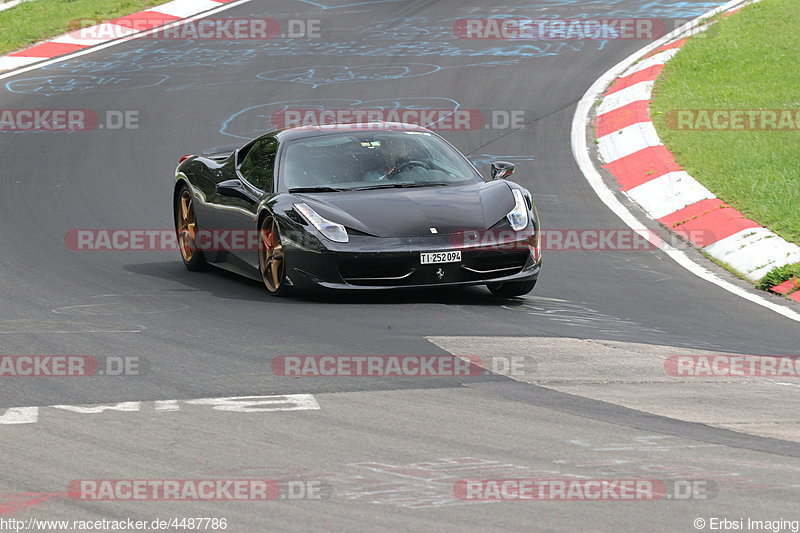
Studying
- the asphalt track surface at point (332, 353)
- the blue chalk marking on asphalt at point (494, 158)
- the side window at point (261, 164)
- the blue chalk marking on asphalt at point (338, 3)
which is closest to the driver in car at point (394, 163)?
the side window at point (261, 164)

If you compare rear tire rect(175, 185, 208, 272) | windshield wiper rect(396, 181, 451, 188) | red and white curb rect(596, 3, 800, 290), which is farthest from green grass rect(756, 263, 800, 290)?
rear tire rect(175, 185, 208, 272)

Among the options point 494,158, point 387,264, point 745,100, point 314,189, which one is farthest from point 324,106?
point 387,264

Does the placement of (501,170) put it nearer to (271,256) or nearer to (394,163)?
(394,163)

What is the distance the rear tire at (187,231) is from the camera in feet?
35.1

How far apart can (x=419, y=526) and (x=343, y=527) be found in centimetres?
26

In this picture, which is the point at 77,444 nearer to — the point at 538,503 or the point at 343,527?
the point at 343,527

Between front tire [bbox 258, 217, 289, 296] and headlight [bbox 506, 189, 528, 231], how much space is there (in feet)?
5.28

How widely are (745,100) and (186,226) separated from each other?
7.90 m

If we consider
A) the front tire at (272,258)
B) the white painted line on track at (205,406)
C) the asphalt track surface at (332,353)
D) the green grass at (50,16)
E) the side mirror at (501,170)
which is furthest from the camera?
the green grass at (50,16)

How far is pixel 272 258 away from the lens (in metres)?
9.16

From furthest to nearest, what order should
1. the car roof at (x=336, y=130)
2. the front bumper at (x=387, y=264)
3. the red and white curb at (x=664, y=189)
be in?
the red and white curb at (x=664, y=189) → the car roof at (x=336, y=130) → the front bumper at (x=387, y=264)

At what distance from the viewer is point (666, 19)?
22.0 metres

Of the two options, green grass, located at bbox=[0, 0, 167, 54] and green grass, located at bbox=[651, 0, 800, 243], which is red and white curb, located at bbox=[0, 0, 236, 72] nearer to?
green grass, located at bbox=[0, 0, 167, 54]

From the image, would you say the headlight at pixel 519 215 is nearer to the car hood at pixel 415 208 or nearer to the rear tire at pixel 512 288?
the car hood at pixel 415 208
